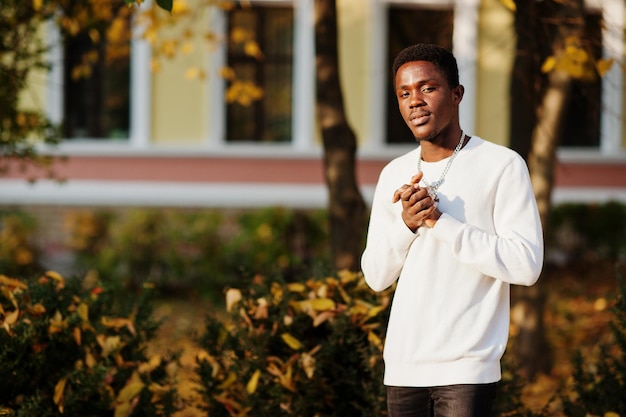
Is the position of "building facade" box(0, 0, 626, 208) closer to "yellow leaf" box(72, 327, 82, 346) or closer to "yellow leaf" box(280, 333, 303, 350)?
"yellow leaf" box(280, 333, 303, 350)

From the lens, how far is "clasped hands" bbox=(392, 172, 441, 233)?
280 centimetres

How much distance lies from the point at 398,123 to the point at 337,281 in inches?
374

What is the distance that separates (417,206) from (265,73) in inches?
438

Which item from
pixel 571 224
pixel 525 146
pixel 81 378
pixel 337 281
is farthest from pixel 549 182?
pixel 571 224

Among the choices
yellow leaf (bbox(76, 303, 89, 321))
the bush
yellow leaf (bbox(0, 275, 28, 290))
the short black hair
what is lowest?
the bush

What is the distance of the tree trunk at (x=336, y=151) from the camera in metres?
6.07

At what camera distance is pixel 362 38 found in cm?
1352

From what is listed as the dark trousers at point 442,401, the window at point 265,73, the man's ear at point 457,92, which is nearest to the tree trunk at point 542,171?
the man's ear at point 457,92

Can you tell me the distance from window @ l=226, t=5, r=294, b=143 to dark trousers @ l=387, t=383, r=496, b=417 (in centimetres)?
1087

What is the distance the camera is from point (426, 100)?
9.57 feet

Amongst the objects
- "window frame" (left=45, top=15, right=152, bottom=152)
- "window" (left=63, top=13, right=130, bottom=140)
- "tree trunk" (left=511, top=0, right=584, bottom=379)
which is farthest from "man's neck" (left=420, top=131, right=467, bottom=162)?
"window" (left=63, top=13, right=130, bottom=140)

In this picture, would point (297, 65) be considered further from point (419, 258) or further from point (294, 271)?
point (419, 258)

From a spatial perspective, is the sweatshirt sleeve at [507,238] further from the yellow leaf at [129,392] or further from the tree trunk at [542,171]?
the tree trunk at [542,171]

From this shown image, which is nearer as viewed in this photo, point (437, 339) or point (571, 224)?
point (437, 339)
